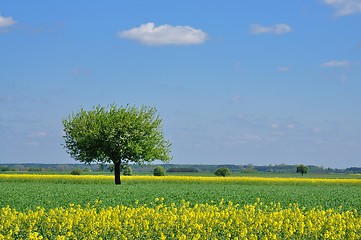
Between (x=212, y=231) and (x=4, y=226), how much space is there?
18.8 ft

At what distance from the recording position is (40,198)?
31.2 meters

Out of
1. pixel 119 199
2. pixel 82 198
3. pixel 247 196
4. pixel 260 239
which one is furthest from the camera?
pixel 247 196

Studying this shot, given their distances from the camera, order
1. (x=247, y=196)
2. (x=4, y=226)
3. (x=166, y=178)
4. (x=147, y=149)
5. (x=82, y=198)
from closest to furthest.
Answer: (x=4, y=226)
(x=82, y=198)
(x=247, y=196)
(x=147, y=149)
(x=166, y=178)

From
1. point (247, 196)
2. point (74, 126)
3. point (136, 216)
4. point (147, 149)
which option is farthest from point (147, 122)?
point (136, 216)

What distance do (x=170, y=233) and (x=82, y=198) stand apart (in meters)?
18.1

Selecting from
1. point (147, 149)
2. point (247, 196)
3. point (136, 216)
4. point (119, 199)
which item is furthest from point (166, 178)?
point (136, 216)

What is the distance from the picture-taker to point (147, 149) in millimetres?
51938

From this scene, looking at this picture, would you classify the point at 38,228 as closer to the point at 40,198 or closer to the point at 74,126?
the point at 40,198

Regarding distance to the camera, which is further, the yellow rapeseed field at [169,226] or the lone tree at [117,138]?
the lone tree at [117,138]

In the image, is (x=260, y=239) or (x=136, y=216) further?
(x=136, y=216)

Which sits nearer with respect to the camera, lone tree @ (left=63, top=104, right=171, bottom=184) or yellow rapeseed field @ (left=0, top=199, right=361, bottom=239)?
yellow rapeseed field @ (left=0, top=199, right=361, bottom=239)

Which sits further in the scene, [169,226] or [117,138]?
[117,138]

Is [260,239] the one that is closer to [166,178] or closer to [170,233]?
[170,233]

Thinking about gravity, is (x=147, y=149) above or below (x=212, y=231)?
above
